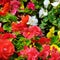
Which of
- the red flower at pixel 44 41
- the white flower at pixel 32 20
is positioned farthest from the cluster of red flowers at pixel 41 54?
the white flower at pixel 32 20

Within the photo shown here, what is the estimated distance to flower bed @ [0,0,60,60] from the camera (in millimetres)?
2230

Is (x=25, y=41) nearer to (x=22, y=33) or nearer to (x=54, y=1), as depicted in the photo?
(x=22, y=33)

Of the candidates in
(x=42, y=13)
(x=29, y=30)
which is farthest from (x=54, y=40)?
(x=42, y=13)

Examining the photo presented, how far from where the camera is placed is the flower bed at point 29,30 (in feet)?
7.32

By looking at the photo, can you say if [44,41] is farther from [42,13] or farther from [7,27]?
[42,13]

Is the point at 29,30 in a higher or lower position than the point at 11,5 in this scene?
lower

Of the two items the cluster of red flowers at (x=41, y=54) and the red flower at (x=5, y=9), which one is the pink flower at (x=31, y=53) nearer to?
the cluster of red flowers at (x=41, y=54)

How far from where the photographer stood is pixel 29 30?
2.55 metres

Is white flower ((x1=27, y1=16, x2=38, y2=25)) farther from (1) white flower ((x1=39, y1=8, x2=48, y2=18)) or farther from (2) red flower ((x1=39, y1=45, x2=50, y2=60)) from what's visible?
(2) red flower ((x1=39, y1=45, x2=50, y2=60))

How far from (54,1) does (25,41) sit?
76cm

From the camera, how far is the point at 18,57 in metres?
2.27

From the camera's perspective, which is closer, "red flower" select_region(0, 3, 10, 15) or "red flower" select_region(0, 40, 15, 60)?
"red flower" select_region(0, 40, 15, 60)

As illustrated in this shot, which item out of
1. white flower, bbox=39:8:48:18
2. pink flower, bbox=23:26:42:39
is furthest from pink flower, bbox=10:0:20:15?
pink flower, bbox=23:26:42:39

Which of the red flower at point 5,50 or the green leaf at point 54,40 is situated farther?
the green leaf at point 54,40
